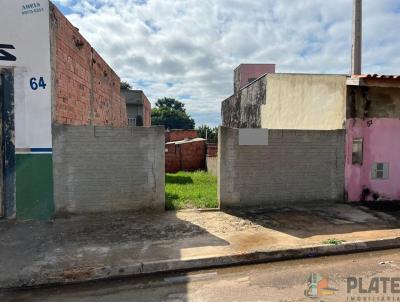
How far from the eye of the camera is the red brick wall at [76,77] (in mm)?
7883

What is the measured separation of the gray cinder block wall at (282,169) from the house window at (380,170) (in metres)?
0.96

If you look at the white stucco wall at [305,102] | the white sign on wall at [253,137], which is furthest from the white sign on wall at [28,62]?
the white stucco wall at [305,102]

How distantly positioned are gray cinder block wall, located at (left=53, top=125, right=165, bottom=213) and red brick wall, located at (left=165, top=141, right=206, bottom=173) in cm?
960

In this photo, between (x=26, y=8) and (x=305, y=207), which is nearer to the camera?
(x=26, y=8)

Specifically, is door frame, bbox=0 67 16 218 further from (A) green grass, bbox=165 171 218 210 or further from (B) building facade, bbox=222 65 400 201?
(B) building facade, bbox=222 65 400 201

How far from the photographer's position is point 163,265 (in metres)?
5.27

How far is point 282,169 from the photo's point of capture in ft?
29.5

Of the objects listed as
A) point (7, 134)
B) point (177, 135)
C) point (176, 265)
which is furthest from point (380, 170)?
point (177, 135)

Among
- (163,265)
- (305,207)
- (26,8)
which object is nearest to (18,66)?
(26,8)

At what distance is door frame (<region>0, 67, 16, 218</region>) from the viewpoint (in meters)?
7.46

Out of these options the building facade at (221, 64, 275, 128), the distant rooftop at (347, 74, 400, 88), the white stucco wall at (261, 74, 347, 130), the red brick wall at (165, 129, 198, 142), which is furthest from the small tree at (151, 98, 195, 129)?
the distant rooftop at (347, 74, 400, 88)

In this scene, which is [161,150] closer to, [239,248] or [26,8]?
[239,248]

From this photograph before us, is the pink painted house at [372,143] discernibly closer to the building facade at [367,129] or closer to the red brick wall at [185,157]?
the building facade at [367,129]

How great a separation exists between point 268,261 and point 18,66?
599cm
